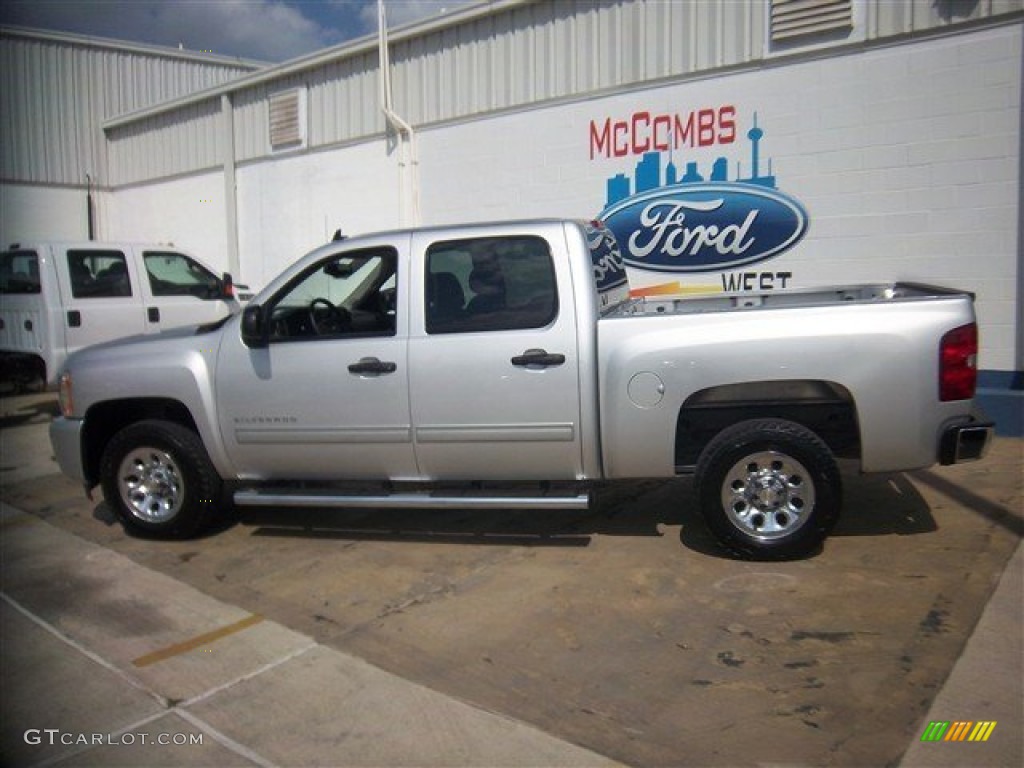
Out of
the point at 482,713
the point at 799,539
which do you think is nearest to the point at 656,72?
the point at 799,539

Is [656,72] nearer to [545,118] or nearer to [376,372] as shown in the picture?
[545,118]

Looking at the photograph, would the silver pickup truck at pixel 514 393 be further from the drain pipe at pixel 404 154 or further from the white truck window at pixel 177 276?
the drain pipe at pixel 404 154

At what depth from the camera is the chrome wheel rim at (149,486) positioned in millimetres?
5996

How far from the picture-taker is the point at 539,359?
5.13 metres

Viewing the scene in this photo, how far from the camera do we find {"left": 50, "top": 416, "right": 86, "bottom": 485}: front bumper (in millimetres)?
6102

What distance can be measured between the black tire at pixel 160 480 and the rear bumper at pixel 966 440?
445 cm

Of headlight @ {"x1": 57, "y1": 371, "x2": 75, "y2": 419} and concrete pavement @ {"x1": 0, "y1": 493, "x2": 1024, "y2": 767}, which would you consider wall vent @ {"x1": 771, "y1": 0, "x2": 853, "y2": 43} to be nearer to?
concrete pavement @ {"x1": 0, "y1": 493, "x2": 1024, "y2": 767}

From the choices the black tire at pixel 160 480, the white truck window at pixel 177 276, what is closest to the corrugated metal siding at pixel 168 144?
the white truck window at pixel 177 276

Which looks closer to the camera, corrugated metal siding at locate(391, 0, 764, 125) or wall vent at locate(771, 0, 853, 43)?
wall vent at locate(771, 0, 853, 43)

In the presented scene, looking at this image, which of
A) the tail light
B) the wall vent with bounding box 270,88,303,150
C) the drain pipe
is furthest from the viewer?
the wall vent with bounding box 270,88,303,150

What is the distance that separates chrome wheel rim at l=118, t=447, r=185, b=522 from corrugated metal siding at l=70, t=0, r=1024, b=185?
6.52 m

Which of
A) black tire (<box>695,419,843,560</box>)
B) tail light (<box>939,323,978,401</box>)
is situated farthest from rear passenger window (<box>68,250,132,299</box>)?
tail light (<box>939,323,978,401</box>)

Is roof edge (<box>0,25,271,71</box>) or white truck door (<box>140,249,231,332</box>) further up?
roof edge (<box>0,25,271,71</box>)

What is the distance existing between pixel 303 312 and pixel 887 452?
3.64 m
